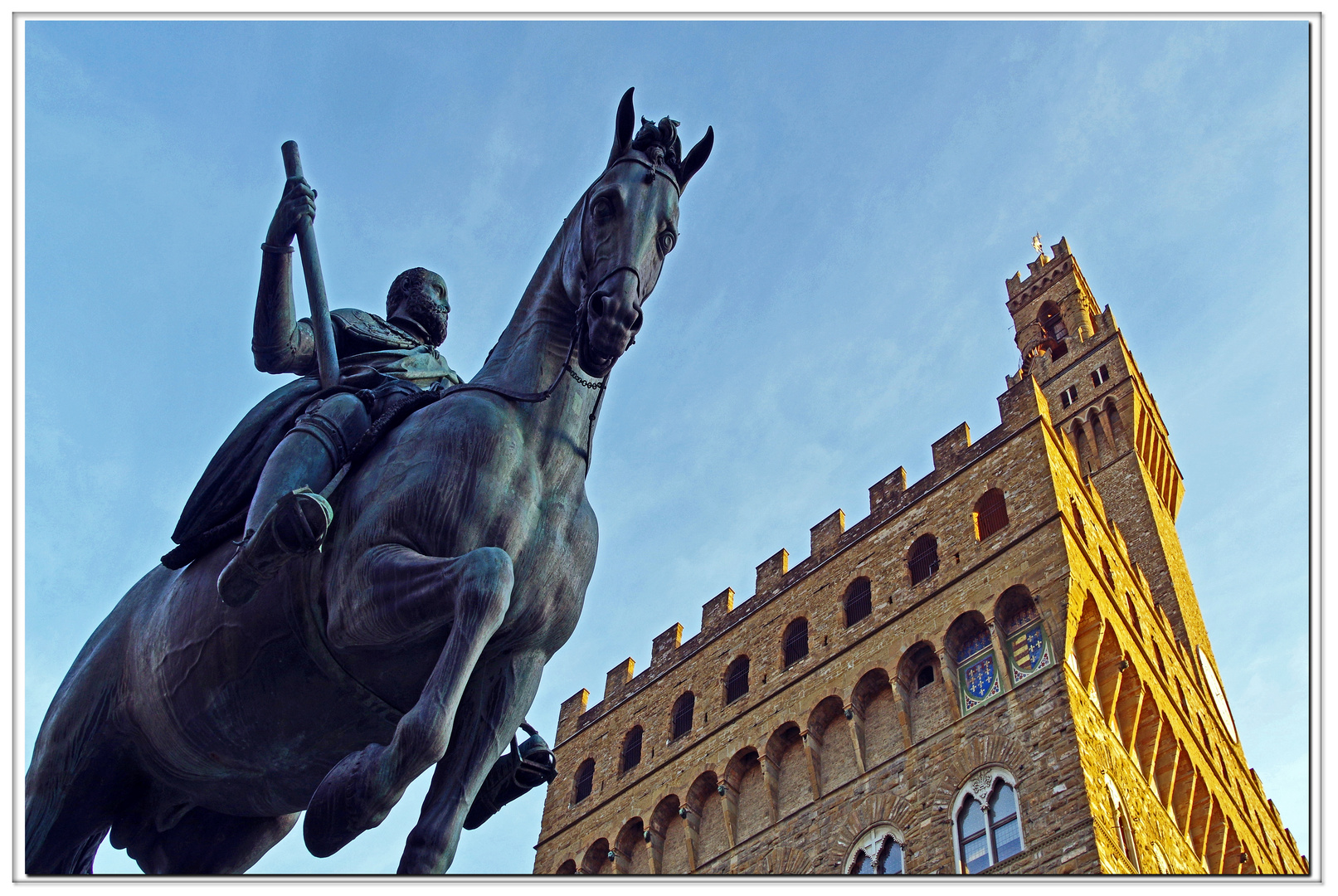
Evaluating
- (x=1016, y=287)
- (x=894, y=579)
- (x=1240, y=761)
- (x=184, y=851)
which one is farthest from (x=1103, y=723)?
(x=1016, y=287)

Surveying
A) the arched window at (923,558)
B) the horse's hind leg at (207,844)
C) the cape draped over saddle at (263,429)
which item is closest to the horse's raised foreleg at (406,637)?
the cape draped over saddle at (263,429)

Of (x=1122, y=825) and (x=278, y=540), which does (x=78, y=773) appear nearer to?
(x=278, y=540)

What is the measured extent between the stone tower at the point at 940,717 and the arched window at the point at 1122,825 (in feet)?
0.22

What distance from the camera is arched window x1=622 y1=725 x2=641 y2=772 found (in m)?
30.3

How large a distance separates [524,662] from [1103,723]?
21.0 m

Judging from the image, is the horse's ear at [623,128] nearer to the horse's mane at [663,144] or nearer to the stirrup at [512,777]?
the horse's mane at [663,144]

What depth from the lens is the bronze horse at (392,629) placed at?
347 cm

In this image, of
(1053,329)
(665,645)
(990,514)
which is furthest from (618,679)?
(1053,329)

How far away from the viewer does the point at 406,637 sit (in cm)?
348

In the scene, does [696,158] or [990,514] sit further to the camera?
[990,514]

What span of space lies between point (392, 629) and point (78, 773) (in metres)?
1.27

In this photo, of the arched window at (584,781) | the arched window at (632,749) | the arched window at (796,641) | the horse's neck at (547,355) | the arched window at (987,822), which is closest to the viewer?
the horse's neck at (547,355)

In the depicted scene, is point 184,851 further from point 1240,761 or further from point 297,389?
point 1240,761

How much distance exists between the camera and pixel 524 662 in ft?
12.5
